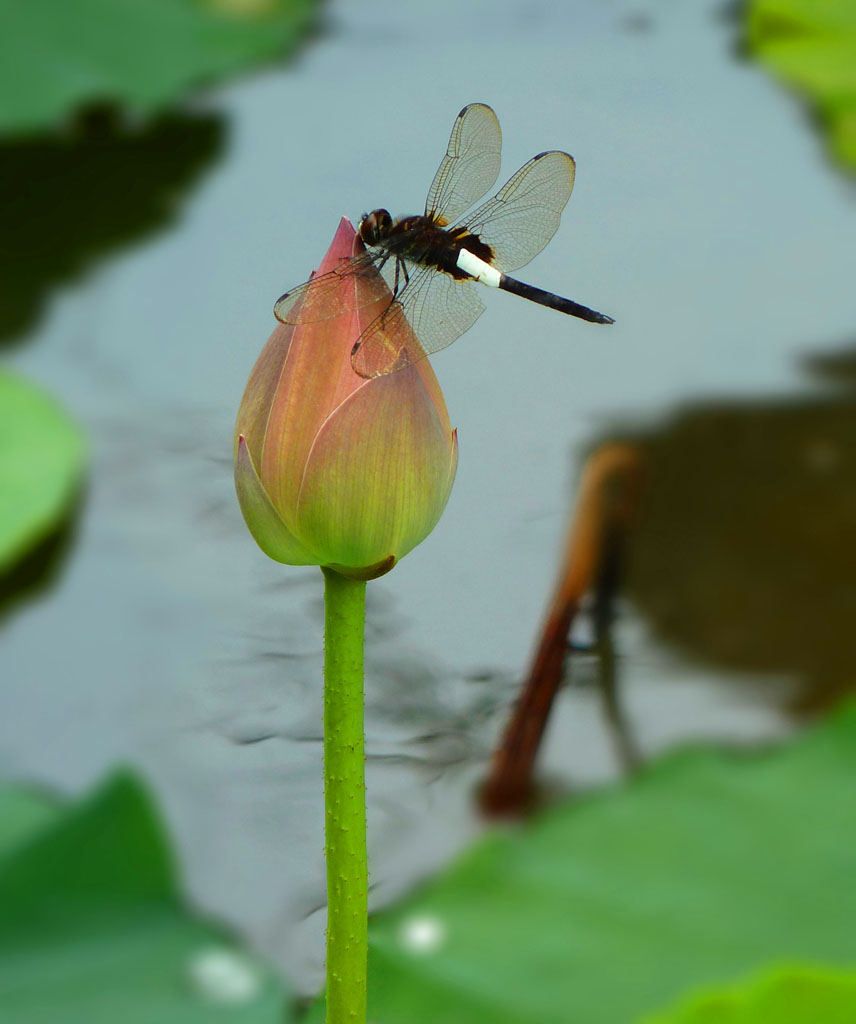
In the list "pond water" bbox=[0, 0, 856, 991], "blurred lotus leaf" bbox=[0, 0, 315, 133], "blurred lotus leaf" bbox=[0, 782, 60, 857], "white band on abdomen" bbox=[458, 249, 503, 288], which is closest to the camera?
"white band on abdomen" bbox=[458, 249, 503, 288]

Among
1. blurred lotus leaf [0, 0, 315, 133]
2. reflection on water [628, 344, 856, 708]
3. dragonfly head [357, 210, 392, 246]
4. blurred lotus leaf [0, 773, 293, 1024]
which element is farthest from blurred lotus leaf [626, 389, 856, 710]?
blurred lotus leaf [0, 0, 315, 133]

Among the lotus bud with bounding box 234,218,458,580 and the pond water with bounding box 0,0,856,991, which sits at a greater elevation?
the pond water with bounding box 0,0,856,991

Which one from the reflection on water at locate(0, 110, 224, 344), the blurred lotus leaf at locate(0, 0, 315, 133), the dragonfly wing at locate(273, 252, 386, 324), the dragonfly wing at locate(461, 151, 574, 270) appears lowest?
the dragonfly wing at locate(273, 252, 386, 324)

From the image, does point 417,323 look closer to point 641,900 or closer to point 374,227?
point 374,227

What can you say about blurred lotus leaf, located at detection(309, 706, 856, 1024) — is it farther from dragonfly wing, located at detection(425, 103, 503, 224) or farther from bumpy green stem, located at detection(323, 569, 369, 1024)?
dragonfly wing, located at detection(425, 103, 503, 224)

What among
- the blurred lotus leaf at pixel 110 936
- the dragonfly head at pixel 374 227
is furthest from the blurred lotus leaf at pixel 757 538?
the dragonfly head at pixel 374 227

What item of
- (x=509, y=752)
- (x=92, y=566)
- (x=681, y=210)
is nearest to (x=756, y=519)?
(x=509, y=752)

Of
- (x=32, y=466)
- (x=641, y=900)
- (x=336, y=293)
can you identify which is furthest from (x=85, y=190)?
(x=336, y=293)
